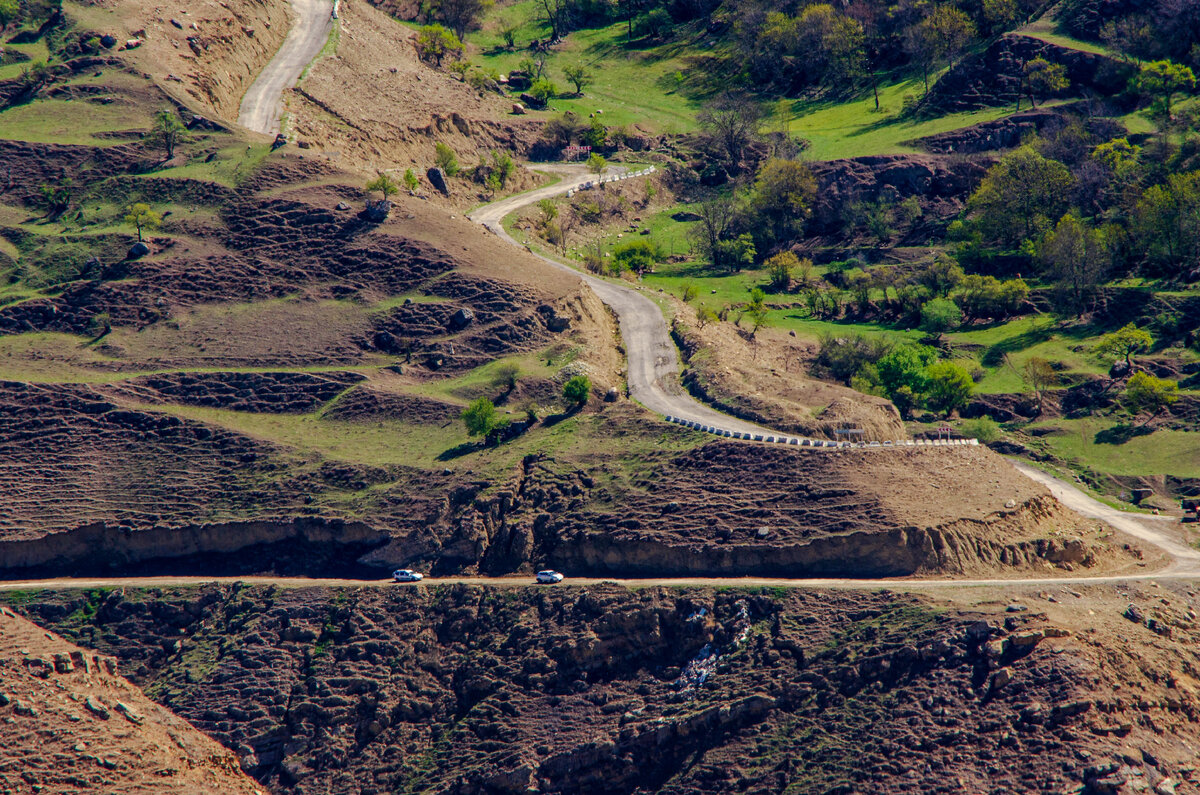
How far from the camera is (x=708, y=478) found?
7338 cm

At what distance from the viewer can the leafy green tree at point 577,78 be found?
499ft

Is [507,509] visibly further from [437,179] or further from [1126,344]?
[1126,344]

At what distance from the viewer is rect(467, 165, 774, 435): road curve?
81.2m

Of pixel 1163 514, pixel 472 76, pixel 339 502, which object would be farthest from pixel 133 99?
pixel 1163 514

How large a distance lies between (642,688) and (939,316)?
56.1 meters

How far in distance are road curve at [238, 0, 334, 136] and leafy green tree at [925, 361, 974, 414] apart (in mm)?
63701

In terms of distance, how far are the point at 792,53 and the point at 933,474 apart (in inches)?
3790

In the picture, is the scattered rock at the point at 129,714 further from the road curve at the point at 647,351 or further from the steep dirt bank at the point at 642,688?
the road curve at the point at 647,351

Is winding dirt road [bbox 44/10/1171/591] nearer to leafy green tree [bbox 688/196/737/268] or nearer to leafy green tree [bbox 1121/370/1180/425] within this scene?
leafy green tree [bbox 1121/370/1180/425]

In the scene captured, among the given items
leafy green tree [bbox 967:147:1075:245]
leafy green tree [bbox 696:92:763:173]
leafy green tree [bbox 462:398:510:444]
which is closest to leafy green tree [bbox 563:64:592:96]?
leafy green tree [bbox 696:92:763:173]

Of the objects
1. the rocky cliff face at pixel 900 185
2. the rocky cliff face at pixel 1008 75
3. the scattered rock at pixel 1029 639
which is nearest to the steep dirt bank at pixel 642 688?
the scattered rock at pixel 1029 639

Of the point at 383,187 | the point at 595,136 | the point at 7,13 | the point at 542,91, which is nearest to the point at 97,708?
the point at 383,187

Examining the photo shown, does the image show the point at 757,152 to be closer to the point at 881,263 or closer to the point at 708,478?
the point at 881,263

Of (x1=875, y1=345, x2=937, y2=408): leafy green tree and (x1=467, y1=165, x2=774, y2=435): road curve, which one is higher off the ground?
(x1=467, y1=165, x2=774, y2=435): road curve
